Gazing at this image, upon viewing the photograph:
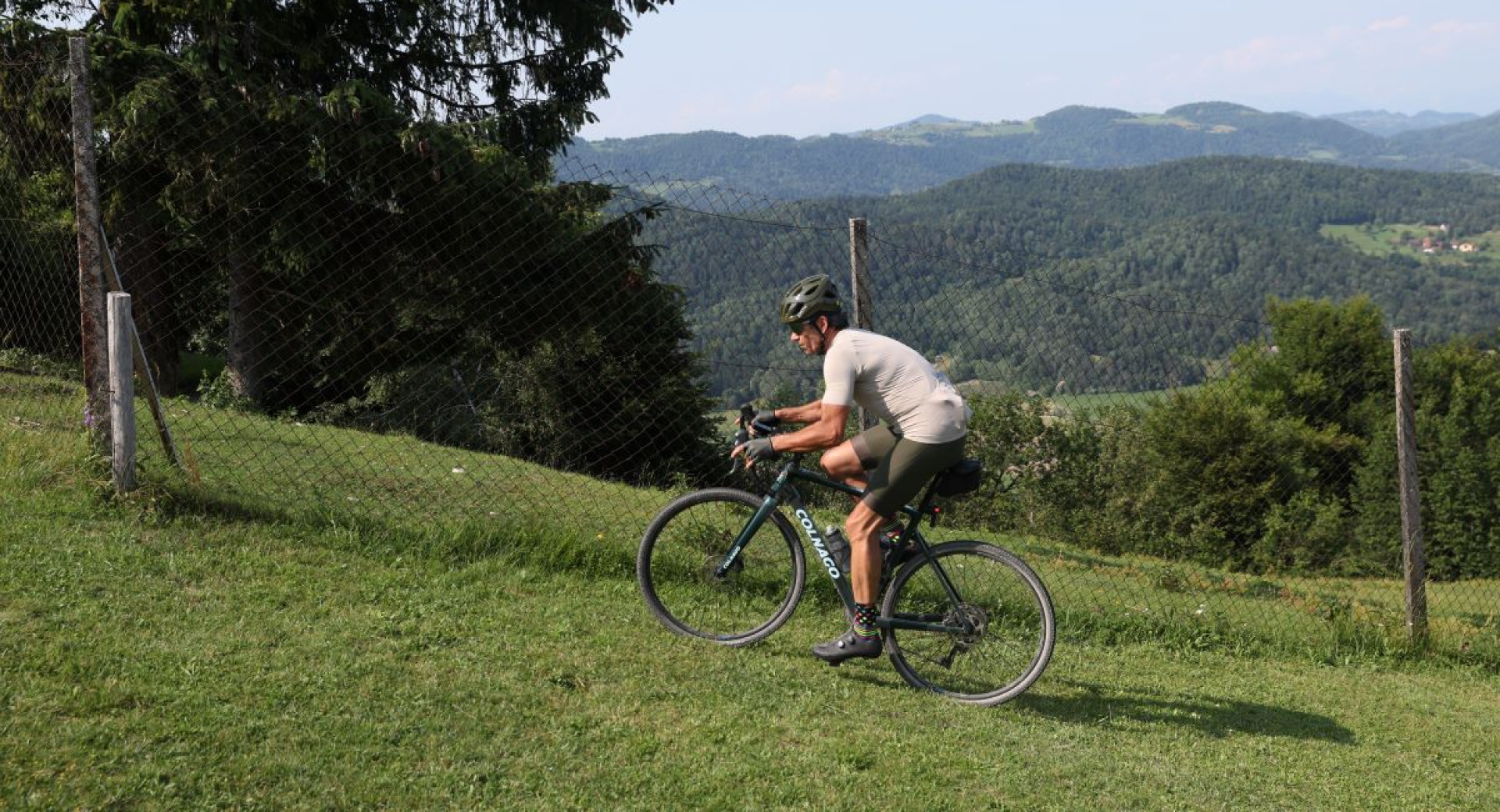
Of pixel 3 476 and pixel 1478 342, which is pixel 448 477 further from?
pixel 1478 342

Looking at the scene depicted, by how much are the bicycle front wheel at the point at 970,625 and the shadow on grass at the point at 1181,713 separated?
22 cm

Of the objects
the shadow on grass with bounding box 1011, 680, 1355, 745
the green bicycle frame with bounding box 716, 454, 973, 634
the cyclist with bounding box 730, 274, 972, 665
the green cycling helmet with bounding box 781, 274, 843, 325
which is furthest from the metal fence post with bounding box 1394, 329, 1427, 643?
the green cycling helmet with bounding box 781, 274, 843, 325

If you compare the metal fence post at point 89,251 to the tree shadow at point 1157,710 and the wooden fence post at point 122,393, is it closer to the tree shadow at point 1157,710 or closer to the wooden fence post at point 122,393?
the wooden fence post at point 122,393

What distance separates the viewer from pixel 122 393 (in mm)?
6465

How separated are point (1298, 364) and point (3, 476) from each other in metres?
48.8

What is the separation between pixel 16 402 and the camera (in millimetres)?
8773

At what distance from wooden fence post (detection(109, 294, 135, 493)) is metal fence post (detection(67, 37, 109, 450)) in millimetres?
122

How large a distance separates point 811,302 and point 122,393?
384 centimetres

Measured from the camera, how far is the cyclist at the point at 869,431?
5.36 meters

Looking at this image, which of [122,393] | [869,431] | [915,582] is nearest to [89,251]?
[122,393]

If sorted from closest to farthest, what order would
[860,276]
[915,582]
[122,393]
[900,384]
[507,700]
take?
[507,700] → [900,384] → [915,582] → [122,393] → [860,276]

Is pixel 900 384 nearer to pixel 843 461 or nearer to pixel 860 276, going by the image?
pixel 843 461

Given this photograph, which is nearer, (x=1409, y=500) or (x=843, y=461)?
(x=843, y=461)

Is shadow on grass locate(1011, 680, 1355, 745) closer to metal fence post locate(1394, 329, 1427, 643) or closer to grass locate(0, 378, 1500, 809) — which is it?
grass locate(0, 378, 1500, 809)
